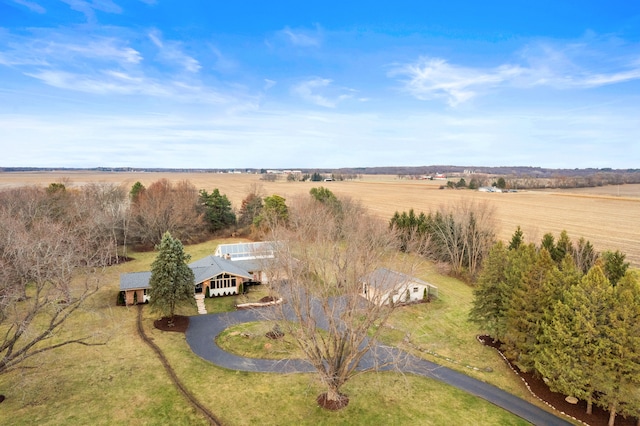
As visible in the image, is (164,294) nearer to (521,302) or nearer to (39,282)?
(39,282)

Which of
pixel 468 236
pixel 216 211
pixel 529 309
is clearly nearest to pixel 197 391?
pixel 529 309

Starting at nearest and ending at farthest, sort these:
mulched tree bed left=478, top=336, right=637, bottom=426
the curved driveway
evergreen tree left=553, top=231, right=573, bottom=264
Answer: mulched tree bed left=478, top=336, right=637, bottom=426 → the curved driveway → evergreen tree left=553, top=231, right=573, bottom=264

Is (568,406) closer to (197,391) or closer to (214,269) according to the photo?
(197,391)


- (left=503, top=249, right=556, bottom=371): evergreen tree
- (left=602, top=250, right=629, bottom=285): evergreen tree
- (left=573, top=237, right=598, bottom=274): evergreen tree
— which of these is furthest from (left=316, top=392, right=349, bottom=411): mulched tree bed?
(left=573, top=237, right=598, bottom=274): evergreen tree

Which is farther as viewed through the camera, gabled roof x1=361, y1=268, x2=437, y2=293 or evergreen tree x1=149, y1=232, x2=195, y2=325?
evergreen tree x1=149, y1=232, x2=195, y2=325

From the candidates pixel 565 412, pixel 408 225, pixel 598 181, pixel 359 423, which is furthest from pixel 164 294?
pixel 598 181

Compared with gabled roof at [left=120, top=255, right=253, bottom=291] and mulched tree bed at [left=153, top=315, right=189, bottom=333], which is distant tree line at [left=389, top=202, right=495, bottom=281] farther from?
mulched tree bed at [left=153, top=315, right=189, bottom=333]
